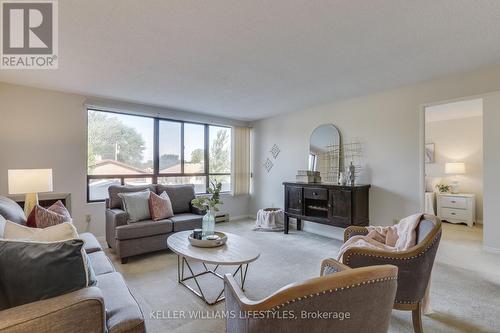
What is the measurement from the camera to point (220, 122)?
556 cm

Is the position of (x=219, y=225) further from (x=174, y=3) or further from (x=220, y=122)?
(x=174, y=3)

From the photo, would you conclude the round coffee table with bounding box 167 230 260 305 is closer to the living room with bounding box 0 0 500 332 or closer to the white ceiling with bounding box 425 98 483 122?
the living room with bounding box 0 0 500 332

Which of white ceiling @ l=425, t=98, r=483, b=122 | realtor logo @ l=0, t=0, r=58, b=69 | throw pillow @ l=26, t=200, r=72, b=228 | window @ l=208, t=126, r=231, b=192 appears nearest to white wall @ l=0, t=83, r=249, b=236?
realtor logo @ l=0, t=0, r=58, b=69

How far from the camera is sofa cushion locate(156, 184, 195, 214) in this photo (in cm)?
411

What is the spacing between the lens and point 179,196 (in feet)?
13.8

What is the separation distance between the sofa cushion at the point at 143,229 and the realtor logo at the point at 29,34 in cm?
203

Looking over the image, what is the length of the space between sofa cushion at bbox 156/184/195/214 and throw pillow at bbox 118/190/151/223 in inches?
19.1

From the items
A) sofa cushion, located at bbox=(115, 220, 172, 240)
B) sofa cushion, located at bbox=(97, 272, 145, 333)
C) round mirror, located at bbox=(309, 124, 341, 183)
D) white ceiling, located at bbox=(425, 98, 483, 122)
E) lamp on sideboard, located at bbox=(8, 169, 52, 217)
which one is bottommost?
sofa cushion, located at bbox=(115, 220, 172, 240)

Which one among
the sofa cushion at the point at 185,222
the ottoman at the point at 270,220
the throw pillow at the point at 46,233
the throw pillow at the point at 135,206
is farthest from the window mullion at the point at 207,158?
the throw pillow at the point at 46,233

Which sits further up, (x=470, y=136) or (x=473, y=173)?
(x=470, y=136)

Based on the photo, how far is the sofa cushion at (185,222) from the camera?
358 cm

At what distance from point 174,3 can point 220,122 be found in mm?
3795

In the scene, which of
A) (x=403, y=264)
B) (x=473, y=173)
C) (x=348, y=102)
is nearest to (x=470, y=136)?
(x=473, y=173)

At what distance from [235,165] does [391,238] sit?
3964 mm
